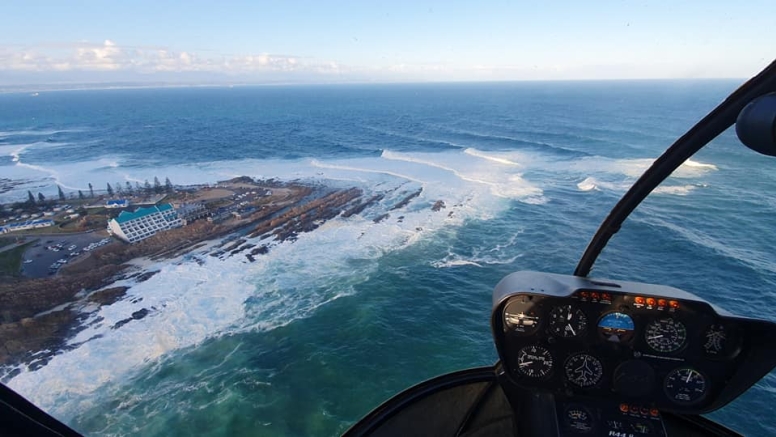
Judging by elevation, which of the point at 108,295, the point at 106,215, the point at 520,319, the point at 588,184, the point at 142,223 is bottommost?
the point at 108,295

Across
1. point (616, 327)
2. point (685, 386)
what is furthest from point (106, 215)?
point (685, 386)

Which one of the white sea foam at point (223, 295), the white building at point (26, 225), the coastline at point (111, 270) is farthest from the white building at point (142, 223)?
the white building at point (26, 225)

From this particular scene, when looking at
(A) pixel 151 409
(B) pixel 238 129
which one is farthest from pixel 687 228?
(B) pixel 238 129

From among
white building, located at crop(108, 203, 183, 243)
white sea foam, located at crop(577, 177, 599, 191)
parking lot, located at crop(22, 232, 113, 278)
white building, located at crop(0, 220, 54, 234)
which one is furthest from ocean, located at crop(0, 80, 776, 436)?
white building, located at crop(0, 220, 54, 234)

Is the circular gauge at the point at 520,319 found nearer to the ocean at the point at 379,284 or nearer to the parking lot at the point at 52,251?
the ocean at the point at 379,284

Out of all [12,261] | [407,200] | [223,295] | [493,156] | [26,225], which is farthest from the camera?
[493,156]

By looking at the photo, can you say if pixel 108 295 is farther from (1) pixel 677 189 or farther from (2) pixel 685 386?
(1) pixel 677 189

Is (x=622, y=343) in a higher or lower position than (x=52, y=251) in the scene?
higher
